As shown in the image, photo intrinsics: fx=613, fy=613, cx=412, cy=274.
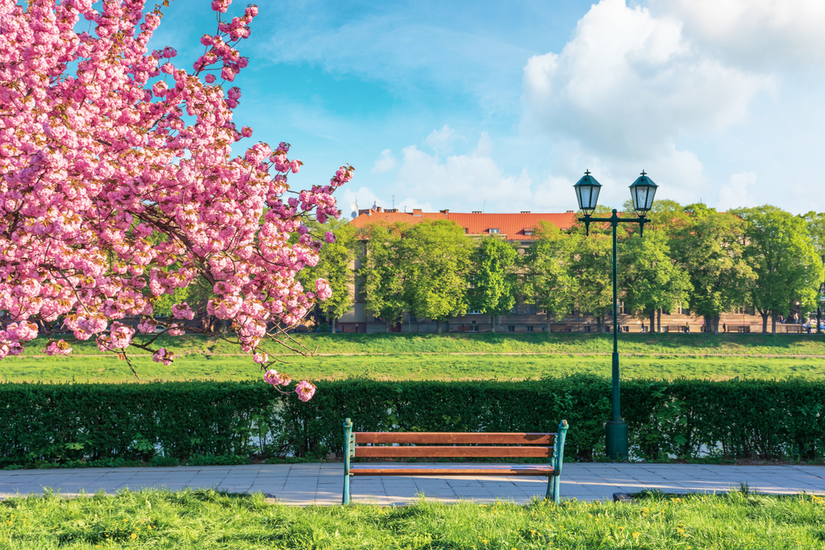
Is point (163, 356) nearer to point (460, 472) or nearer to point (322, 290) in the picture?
point (322, 290)

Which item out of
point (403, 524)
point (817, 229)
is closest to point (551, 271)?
Answer: point (817, 229)

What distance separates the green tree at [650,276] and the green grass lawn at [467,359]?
2.90 m

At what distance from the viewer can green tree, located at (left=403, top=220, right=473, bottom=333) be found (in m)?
49.6

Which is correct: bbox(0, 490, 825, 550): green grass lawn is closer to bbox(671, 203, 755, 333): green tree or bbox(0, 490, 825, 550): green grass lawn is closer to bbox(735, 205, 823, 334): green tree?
bbox(671, 203, 755, 333): green tree

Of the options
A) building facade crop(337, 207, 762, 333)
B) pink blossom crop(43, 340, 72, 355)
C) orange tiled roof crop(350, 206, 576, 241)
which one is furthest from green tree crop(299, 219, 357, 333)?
pink blossom crop(43, 340, 72, 355)

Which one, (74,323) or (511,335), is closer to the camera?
(74,323)

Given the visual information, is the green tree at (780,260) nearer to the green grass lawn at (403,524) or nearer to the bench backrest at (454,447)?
the green grass lawn at (403,524)

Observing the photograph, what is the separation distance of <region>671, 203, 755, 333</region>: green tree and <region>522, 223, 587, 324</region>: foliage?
8623 millimetres

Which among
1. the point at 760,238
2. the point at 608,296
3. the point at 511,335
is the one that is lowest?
the point at 511,335

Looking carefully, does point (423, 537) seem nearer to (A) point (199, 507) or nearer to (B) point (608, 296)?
(A) point (199, 507)

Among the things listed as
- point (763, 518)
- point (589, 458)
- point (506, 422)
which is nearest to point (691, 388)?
point (589, 458)

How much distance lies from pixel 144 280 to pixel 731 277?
167 ft

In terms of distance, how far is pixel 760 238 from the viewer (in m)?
50.7

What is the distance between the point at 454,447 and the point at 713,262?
159 ft
